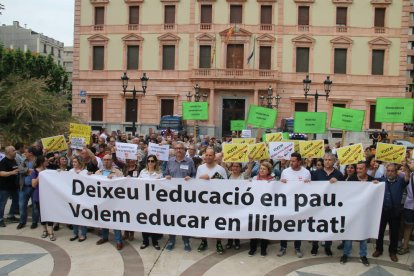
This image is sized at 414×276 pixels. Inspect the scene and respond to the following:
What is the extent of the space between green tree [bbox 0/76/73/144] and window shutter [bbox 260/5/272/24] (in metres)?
21.5

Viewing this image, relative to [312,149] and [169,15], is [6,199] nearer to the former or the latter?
[312,149]

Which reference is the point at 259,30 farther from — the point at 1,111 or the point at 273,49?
the point at 1,111

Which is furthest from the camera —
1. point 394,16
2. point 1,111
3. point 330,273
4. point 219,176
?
point 394,16

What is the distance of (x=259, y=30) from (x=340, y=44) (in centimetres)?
688

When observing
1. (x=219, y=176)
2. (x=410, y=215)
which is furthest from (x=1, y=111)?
(x=410, y=215)

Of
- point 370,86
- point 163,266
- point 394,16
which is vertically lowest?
point 163,266

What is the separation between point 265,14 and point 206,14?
16.4 ft

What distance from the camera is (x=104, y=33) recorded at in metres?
33.8

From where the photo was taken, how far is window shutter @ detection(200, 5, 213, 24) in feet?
108

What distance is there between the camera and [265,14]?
32.6 meters

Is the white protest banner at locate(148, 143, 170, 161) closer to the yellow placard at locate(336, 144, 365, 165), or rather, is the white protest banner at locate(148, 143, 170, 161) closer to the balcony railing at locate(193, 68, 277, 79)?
the yellow placard at locate(336, 144, 365, 165)

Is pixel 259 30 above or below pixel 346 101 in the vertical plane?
above

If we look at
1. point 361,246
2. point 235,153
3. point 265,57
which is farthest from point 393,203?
point 265,57

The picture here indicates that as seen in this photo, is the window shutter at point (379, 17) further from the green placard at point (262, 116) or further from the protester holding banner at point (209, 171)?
the protester holding banner at point (209, 171)
